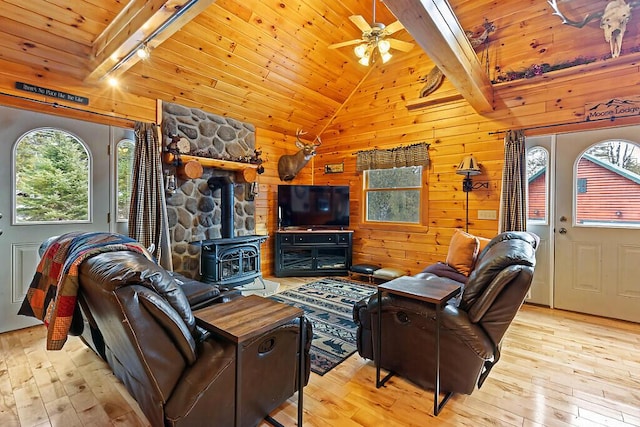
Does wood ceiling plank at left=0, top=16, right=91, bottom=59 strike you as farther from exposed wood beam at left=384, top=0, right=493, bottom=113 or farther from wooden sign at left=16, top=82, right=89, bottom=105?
exposed wood beam at left=384, top=0, right=493, bottom=113

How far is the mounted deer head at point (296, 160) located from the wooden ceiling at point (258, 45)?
54cm

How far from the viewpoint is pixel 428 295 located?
6.22 ft

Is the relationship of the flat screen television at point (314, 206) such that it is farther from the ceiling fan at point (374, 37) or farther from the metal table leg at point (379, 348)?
the metal table leg at point (379, 348)

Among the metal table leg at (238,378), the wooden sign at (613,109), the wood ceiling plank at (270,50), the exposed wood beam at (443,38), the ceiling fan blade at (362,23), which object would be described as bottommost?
the metal table leg at (238,378)

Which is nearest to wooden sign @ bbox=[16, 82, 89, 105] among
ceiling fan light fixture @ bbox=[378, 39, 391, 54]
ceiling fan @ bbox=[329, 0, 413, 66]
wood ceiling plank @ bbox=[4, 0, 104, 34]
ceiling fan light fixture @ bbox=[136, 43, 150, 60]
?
wood ceiling plank @ bbox=[4, 0, 104, 34]

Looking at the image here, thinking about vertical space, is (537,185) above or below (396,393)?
above

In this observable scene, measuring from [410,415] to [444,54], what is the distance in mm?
2842

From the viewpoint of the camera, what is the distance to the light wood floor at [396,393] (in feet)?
6.07

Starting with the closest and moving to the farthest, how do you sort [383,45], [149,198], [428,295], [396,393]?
[428,295] → [396,393] → [383,45] → [149,198]

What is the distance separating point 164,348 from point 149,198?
2.87m

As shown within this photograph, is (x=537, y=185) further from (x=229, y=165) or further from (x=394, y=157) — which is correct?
(x=229, y=165)

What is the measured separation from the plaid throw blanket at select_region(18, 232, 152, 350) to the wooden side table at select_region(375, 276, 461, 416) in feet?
5.62

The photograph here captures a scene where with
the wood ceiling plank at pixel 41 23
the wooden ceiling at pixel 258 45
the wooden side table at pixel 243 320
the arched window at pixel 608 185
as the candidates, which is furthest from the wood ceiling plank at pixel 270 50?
the arched window at pixel 608 185

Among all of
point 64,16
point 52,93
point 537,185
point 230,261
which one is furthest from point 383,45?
point 52,93
